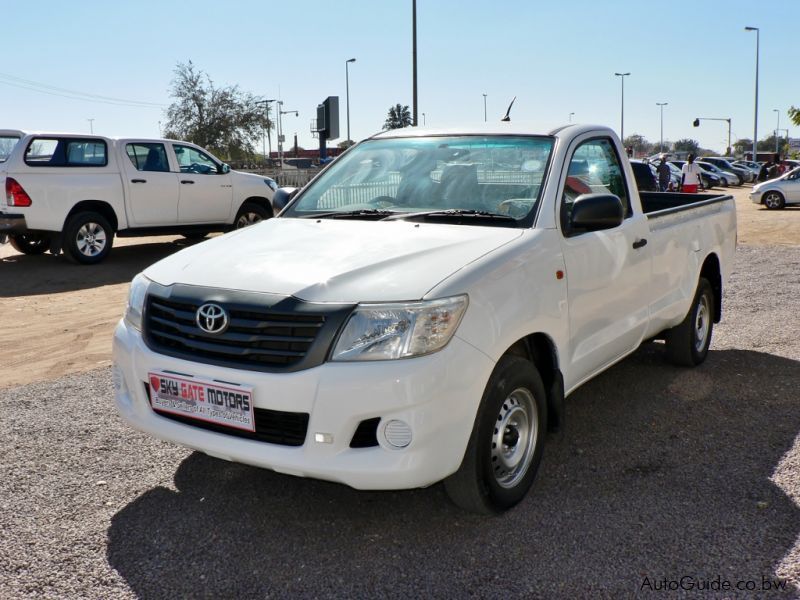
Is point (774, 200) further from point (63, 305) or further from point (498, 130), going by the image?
point (498, 130)

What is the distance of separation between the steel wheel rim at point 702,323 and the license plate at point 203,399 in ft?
13.1

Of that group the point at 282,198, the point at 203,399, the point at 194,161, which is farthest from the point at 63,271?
the point at 203,399

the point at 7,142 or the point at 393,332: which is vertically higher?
the point at 7,142

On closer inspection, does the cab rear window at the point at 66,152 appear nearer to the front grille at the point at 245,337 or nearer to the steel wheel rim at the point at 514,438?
the front grille at the point at 245,337

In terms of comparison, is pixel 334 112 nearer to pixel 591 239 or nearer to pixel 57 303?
pixel 57 303

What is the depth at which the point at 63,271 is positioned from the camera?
480 inches

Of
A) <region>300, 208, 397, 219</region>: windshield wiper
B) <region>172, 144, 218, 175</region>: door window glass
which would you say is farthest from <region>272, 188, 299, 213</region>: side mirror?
<region>172, 144, 218, 175</region>: door window glass

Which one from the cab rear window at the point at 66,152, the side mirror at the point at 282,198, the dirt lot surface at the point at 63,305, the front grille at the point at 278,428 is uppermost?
the cab rear window at the point at 66,152

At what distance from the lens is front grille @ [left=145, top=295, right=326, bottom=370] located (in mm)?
3070

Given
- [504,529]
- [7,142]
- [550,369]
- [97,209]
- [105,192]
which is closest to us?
[504,529]

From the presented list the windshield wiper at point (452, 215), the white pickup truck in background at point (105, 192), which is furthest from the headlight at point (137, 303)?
the white pickup truck in background at point (105, 192)

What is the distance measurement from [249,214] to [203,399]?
1186 centimetres

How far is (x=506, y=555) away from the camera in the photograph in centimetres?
322

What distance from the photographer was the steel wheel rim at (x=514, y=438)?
347 cm
